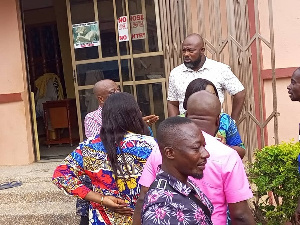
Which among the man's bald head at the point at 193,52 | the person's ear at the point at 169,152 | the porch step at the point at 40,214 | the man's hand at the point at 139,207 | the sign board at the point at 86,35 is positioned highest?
the sign board at the point at 86,35

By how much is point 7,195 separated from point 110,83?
7.89 ft

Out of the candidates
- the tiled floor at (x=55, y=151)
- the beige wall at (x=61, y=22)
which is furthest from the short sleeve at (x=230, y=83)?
the beige wall at (x=61, y=22)

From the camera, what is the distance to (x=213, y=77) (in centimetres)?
427

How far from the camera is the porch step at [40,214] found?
5.12 meters

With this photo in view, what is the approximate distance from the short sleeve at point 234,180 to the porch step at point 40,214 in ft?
10.2

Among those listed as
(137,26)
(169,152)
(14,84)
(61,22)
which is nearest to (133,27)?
(137,26)

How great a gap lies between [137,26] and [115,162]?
376 centimetres

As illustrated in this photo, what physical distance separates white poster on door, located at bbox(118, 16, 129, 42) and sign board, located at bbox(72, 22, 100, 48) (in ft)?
1.06

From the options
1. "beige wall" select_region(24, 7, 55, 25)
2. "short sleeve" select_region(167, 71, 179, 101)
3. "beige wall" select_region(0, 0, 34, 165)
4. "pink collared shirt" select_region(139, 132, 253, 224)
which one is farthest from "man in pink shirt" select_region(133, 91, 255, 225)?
"beige wall" select_region(24, 7, 55, 25)

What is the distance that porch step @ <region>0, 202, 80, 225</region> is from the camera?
5.12 m

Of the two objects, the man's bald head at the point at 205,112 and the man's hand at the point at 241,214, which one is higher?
the man's bald head at the point at 205,112

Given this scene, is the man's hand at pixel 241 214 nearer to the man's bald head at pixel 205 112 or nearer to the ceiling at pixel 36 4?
the man's bald head at pixel 205 112

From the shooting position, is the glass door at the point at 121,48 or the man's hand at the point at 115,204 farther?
the glass door at the point at 121,48

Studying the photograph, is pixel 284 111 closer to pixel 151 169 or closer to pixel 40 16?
pixel 151 169
